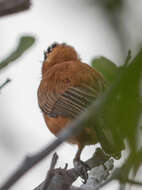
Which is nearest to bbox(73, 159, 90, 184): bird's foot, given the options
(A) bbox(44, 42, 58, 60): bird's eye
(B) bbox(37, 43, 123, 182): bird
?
(B) bbox(37, 43, 123, 182): bird

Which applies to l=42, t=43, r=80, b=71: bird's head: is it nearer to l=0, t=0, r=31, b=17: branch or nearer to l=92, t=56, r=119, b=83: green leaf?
l=92, t=56, r=119, b=83: green leaf

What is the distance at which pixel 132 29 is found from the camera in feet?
2.62

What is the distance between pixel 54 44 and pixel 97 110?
17.5ft

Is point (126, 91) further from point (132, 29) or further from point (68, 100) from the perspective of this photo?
point (68, 100)

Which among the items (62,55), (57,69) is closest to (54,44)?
(62,55)

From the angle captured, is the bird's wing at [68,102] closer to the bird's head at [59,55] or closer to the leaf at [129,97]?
the bird's head at [59,55]

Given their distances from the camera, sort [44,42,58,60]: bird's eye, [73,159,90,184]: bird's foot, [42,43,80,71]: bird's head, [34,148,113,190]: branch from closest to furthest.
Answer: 1. [34,148,113,190]: branch
2. [73,159,90,184]: bird's foot
3. [42,43,80,71]: bird's head
4. [44,42,58,60]: bird's eye

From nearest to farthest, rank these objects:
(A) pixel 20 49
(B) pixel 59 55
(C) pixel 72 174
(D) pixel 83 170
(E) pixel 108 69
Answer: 1. (A) pixel 20 49
2. (E) pixel 108 69
3. (C) pixel 72 174
4. (D) pixel 83 170
5. (B) pixel 59 55

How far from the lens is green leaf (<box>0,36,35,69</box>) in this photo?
1.47m

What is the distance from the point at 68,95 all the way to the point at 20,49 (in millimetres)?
2792

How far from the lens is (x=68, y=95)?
4289 mm

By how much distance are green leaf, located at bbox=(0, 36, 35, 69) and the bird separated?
66.3 inches

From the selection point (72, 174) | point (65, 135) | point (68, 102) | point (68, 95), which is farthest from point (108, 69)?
point (68, 95)

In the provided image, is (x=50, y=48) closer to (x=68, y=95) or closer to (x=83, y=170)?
(x=68, y=95)
